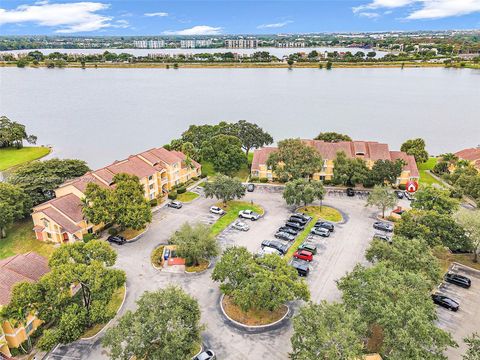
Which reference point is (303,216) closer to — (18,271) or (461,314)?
(461,314)

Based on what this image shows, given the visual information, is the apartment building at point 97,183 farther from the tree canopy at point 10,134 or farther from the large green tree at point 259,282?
the tree canopy at point 10,134

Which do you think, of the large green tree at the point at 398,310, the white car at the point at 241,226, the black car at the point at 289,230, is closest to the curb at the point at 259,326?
the large green tree at the point at 398,310

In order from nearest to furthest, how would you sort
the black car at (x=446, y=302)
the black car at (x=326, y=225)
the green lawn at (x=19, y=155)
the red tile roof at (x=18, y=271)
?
the red tile roof at (x=18, y=271) < the black car at (x=446, y=302) < the black car at (x=326, y=225) < the green lawn at (x=19, y=155)

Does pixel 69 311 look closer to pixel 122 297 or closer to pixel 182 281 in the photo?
pixel 122 297

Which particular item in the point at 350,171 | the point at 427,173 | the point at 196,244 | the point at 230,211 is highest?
the point at 350,171

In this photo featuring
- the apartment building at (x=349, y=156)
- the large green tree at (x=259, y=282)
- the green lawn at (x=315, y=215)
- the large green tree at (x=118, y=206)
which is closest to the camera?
the large green tree at (x=259, y=282)

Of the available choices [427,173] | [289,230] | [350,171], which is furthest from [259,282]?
[427,173]

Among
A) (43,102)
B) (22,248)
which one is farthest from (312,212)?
(43,102)

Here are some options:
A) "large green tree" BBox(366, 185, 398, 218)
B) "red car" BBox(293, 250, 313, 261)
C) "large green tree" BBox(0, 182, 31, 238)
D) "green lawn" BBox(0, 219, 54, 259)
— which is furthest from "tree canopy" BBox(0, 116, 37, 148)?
"large green tree" BBox(366, 185, 398, 218)
